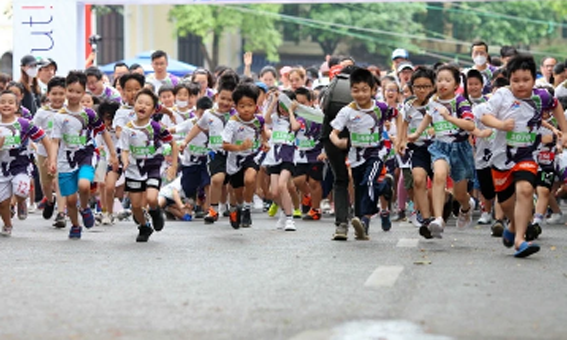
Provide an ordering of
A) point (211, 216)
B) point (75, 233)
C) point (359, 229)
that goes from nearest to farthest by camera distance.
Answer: point (359, 229), point (75, 233), point (211, 216)

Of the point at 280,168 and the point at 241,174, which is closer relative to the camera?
the point at 241,174

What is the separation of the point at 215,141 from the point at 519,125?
4946 millimetres

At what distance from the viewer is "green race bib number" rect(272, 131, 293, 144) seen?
642 inches

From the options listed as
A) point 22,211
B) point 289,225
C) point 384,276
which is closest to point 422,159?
A: point 289,225

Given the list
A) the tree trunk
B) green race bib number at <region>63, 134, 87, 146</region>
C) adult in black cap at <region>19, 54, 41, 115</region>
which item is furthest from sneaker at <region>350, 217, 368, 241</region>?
the tree trunk

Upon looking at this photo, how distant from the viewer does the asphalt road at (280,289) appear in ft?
23.2

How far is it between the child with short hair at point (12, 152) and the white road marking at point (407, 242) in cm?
384

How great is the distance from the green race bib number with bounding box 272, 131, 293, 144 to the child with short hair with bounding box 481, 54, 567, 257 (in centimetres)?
537

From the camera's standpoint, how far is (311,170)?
1683 cm

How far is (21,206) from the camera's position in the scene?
1723 cm

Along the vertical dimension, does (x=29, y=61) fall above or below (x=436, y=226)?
above

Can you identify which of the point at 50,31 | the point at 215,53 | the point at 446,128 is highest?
the point at 50,31

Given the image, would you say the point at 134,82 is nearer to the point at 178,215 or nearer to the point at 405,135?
the point at 178,215

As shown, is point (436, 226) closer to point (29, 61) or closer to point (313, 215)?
point (313, 215)
